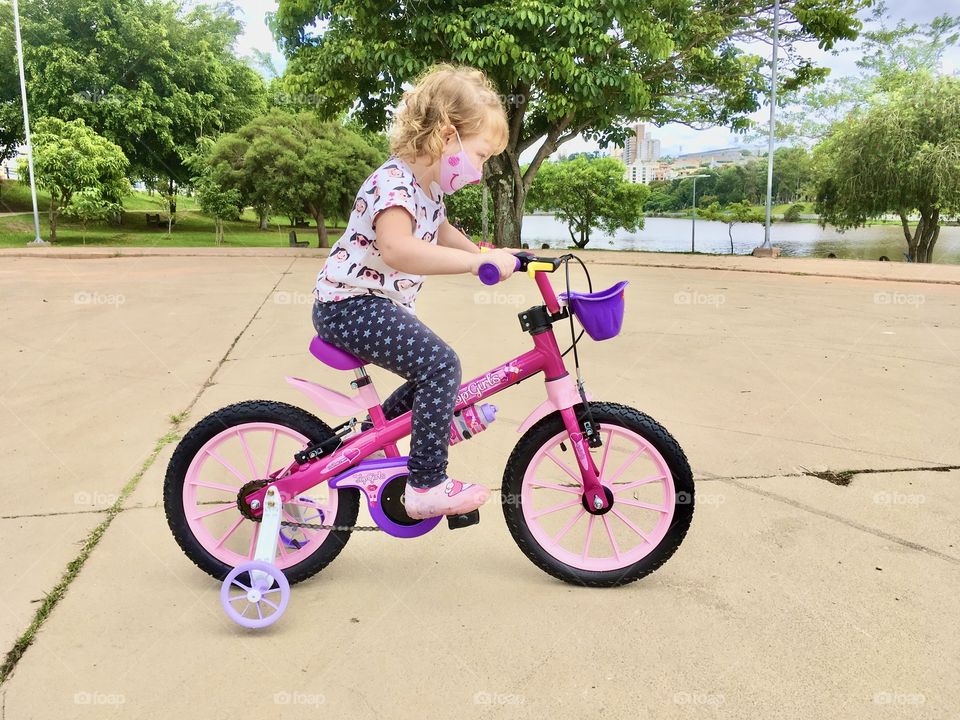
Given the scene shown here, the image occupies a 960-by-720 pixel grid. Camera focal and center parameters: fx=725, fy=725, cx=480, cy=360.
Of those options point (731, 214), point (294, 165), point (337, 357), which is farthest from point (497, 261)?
point (731, 214)

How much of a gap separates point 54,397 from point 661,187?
98.7 ft

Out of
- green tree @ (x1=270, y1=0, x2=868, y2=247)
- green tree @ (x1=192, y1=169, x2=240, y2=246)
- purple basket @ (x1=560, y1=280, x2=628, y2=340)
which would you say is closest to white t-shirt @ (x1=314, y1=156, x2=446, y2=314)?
purple basket @ (x1=560, y1=280, x2=628, y2=340)

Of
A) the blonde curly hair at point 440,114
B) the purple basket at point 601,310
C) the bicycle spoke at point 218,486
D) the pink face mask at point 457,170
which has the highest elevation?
the blonde curly hair at point 440,114

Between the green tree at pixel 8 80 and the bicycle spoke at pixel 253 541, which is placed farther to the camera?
the green tree at pixel 8 80

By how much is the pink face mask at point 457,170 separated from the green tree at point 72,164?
22.4m

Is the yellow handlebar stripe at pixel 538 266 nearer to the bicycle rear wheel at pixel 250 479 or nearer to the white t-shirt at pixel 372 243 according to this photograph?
the white t-shirt at pixel 372 243

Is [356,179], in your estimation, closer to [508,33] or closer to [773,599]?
[508,33]

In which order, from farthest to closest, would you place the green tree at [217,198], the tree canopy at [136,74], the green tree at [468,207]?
the green tree at [468,207] < the tree canopy at [136,74] < the green tree at [217,198]

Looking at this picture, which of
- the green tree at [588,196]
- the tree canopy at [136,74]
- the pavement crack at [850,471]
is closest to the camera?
the pavement crack at [850,471]

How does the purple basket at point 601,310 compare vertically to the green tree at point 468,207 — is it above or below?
below

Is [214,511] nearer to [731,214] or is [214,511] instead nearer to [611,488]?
[611,488]

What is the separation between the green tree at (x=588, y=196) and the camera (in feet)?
101

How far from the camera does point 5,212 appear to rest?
28531mm

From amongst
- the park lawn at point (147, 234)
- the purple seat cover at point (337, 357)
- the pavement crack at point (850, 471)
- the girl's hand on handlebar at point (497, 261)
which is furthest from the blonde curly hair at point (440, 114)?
the park lawn at point (147, 234)
